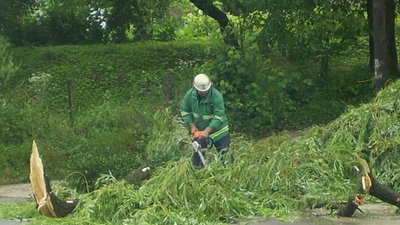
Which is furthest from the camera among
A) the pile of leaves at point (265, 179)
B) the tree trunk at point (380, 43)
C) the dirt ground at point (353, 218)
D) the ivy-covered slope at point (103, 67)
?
the ivy-covered slope at point (103, 67)

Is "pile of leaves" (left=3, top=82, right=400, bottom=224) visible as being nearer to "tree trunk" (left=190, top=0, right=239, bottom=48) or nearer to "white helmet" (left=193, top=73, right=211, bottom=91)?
"white helmet" (left=193, top=73, right=211, bottom=91)

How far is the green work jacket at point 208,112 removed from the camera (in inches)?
459

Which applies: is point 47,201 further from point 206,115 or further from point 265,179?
point 206,115

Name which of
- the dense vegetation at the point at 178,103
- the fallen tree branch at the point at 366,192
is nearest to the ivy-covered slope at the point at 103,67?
the dense vegetation at the point at 178,103

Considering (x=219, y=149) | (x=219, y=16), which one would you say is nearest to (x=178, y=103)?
(x=219, y=16)

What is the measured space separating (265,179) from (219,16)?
1067 cm

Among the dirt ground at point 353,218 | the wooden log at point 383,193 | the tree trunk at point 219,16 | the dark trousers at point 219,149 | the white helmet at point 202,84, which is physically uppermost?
the tree trunk at point 219,16

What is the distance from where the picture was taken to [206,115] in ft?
38.8

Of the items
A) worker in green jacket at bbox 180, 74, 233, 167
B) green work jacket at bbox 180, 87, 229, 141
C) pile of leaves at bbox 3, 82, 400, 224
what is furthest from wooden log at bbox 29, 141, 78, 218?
green work jacket at bbox 180, 87, 229, 141

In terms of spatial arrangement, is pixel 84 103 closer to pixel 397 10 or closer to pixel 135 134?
pixel 135 134

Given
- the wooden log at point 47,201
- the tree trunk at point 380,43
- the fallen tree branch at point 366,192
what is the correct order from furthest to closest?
the tree trunk at point 380,43 → the wooden log at point 47,201 → the fallen tree branch at point 366,192

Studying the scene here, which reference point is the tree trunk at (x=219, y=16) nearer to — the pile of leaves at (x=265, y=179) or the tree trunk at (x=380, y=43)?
the tree trunk at (x=380, y=43)

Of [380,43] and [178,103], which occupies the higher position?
[380,43]

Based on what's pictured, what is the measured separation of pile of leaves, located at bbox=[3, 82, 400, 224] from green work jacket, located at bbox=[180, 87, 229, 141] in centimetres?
39
